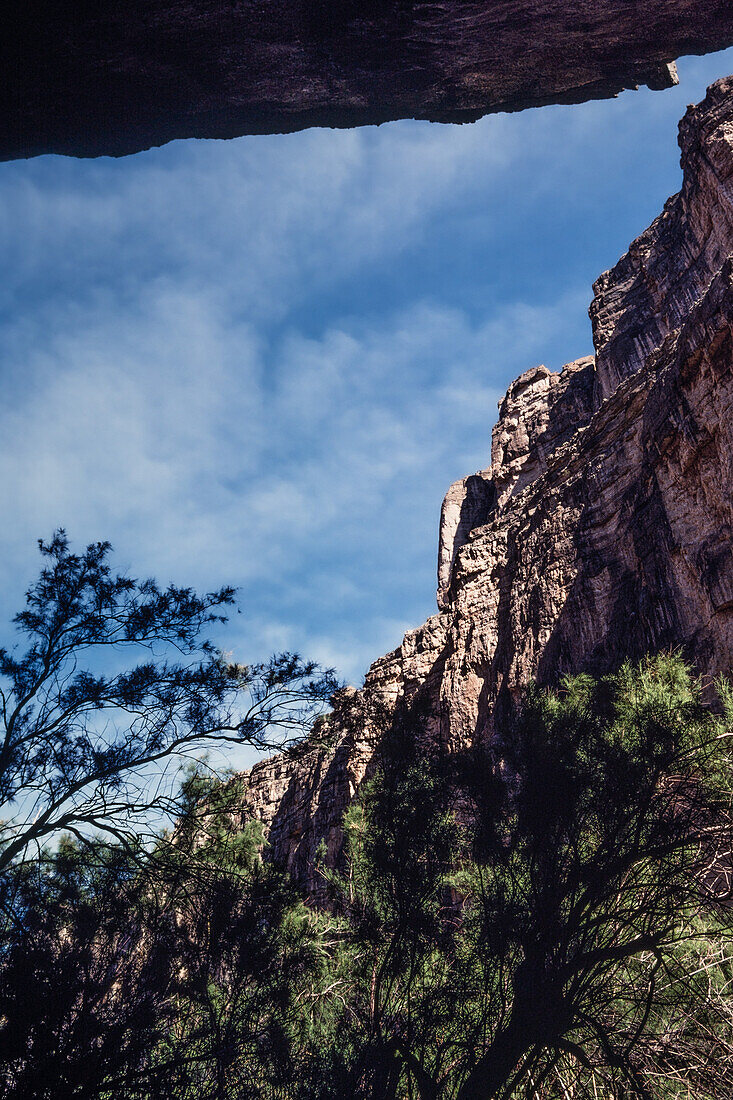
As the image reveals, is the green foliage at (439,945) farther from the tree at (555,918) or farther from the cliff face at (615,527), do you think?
the cliff face at (615,527)

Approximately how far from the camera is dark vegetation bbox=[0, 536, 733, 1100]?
5.29 m

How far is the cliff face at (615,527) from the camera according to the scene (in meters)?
17.2

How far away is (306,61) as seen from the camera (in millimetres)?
12797

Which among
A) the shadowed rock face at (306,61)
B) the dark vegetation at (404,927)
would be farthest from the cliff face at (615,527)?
the shadowed rock face at (306,61)

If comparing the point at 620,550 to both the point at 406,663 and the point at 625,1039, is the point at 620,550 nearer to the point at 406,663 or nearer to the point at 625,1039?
the point at 406,663

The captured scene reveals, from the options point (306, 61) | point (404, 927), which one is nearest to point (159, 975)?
point (404, 927)

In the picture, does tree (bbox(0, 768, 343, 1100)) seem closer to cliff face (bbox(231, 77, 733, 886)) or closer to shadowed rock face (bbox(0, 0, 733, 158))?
cliff face (bbox(231, 77, 733, 886))

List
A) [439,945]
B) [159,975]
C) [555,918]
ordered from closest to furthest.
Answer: [159,975] → [555,918] → [439,945]

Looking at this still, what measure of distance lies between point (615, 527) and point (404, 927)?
17.7 metres

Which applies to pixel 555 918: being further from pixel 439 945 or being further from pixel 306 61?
pixel 306 61

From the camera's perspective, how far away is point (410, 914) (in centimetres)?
604

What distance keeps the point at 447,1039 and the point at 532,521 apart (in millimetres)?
21594

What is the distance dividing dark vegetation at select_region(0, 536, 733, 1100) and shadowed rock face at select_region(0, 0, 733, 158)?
30.2ft

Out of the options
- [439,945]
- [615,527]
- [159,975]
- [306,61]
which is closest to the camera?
[159,975]
